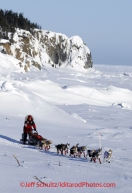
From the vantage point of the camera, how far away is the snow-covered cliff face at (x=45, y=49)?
172 ft

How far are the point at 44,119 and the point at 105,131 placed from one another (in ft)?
10.8

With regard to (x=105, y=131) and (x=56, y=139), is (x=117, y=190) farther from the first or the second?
(x=105, y=131)

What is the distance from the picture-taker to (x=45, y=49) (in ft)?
261

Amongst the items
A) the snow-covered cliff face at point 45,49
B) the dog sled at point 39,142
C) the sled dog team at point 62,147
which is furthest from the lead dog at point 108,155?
the snow-covered cliff face at point 45,49

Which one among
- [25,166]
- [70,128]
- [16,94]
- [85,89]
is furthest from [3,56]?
[25,166]

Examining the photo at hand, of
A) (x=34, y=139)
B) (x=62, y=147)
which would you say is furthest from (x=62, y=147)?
(x=34, y=139)

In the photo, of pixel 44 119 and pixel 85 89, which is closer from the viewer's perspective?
pixel 44 119

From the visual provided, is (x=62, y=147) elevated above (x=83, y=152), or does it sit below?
above

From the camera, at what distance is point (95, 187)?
627 cm

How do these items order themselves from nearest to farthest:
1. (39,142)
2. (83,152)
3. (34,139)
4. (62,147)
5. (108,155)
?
(108,155), (83,152), (62,147), (39,142), (34,139)

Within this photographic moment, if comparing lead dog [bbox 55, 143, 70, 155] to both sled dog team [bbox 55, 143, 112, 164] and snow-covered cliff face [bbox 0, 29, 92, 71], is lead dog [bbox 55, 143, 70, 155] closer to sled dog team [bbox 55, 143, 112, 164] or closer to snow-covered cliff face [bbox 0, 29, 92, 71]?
sled dog team [bbox 55, 143, 112, 164]

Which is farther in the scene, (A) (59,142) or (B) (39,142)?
(A) (59,142)

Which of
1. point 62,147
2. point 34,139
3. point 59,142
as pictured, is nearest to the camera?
point 62,147

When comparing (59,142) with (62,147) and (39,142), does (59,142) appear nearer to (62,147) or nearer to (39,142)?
(39,142)
